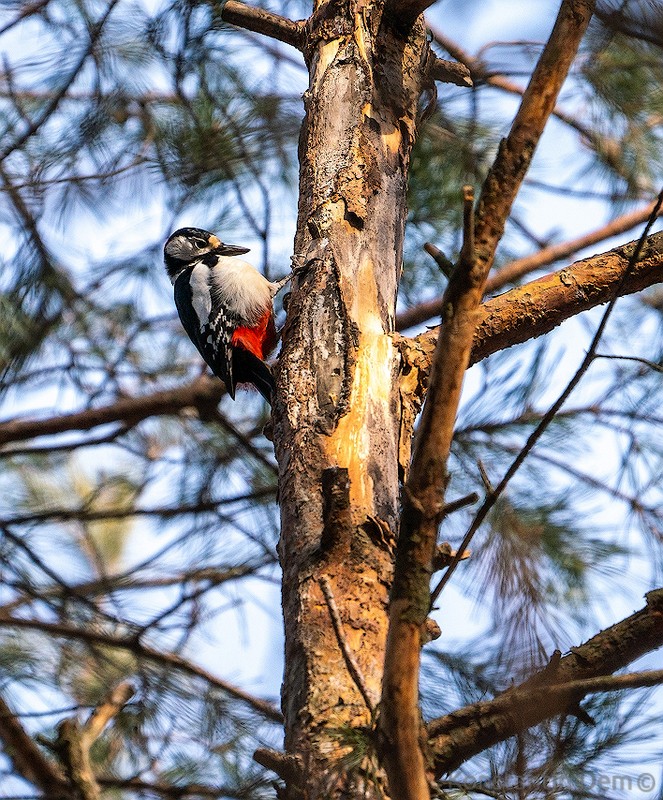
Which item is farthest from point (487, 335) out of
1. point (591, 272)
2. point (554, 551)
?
point (554, 551)

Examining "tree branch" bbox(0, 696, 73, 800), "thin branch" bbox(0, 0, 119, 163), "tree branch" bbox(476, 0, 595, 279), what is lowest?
"tree branch" bbox(0, 696, 73, 800)

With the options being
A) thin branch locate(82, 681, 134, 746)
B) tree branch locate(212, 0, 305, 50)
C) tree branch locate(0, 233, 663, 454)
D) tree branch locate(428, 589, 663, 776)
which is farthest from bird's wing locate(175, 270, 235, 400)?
tree branch locate(428, 589, 663, 776)

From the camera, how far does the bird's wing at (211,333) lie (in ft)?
10.7

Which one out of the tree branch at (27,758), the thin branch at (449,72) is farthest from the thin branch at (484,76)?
the tree branch at (27,758)

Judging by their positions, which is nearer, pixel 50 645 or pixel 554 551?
pixel 554 551

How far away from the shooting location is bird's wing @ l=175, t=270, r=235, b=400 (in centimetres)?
325

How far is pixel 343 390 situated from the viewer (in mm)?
1790

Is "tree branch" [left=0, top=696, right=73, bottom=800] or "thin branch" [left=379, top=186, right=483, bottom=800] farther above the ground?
"tree branch" [left=0, top=696, right=73, bottom=800]

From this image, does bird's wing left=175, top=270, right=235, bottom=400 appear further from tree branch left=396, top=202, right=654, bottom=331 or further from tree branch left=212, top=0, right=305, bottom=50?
tree branch left=212, top=0, right=305, bottom=50

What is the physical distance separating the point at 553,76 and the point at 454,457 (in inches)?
86.7

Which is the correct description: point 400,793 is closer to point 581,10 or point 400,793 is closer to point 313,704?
point 313,704

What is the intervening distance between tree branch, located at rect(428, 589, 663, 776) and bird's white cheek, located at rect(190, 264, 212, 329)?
2554 mm

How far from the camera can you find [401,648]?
1015mm

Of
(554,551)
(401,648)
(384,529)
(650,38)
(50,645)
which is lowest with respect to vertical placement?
(401,648)
